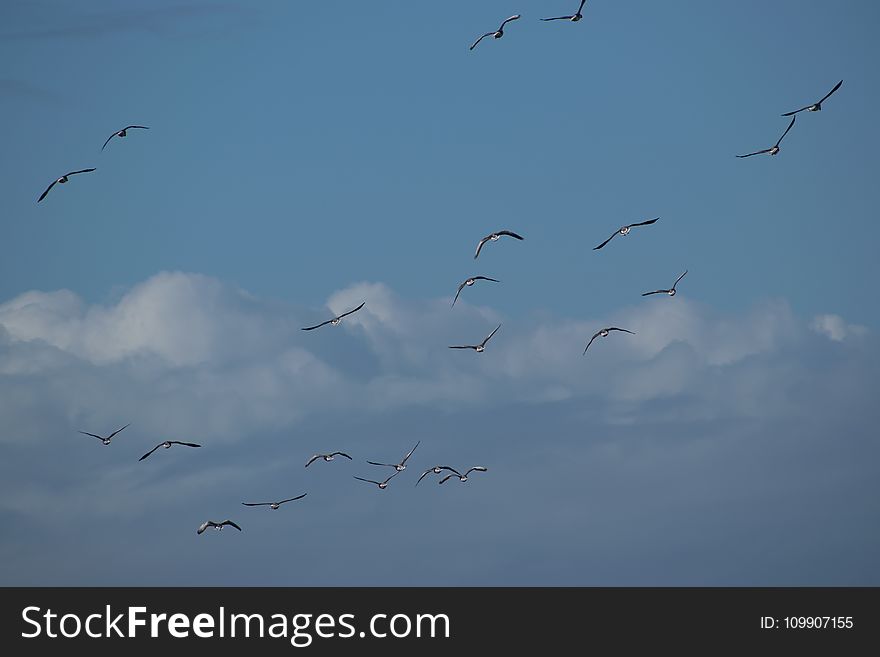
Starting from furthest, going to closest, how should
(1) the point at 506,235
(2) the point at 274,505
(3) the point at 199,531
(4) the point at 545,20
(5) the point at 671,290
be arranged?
1. (2) the point at 274,505
2. (5) the point at 671,290
3. (3) the point at 199,531
4. (1) the point at 506,235
5. (4) the point at 545,20

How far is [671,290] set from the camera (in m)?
107

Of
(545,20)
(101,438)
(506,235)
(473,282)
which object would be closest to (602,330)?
(473,282)

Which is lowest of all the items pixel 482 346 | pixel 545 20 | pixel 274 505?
pixel 274 505

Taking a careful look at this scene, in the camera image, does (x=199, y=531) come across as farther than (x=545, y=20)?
Yes

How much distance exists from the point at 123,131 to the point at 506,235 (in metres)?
29.2

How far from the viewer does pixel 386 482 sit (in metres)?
125

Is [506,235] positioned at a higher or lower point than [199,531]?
higher

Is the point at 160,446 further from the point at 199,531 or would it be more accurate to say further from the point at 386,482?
the point at 386,482

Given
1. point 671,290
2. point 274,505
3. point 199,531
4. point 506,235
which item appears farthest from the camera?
point 274,505

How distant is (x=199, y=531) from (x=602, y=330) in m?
35.3

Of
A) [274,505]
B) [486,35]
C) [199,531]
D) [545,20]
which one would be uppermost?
[486,35]

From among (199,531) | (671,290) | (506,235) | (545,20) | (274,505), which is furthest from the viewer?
(274,505)

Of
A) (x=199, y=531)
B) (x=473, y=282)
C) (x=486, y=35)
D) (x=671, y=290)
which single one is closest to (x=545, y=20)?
(x=486, y=35)

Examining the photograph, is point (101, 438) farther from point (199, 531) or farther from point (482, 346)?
point (482, 346)
